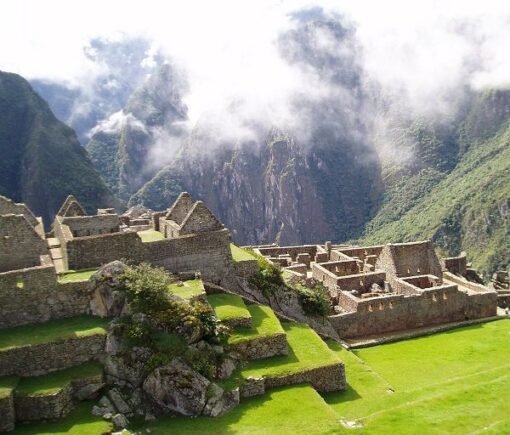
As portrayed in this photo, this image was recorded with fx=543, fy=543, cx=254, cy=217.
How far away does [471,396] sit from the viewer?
15227 mm

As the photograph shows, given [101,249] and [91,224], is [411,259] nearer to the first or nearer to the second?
[91,224]

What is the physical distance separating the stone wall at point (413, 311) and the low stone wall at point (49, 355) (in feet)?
37.6

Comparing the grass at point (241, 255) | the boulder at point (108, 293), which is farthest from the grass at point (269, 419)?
the grass at point (241, 255)

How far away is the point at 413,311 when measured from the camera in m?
25.7

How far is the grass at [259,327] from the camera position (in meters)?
17.5

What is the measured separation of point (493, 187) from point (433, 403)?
138742mm

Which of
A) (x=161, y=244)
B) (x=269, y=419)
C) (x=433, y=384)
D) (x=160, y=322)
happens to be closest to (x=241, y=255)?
(x=161, y=244)

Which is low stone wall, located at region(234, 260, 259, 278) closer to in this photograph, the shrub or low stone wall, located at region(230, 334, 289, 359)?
the shrub

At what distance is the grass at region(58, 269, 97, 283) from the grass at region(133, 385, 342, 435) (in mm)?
5746

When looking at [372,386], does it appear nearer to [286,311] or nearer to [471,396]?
[471,396]

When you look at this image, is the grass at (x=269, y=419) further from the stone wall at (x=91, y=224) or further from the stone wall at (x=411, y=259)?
the stone wall at (x=411, y=259)

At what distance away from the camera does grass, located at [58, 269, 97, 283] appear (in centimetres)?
1778

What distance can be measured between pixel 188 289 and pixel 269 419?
18.9 feet

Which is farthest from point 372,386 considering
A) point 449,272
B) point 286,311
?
point 449,272
